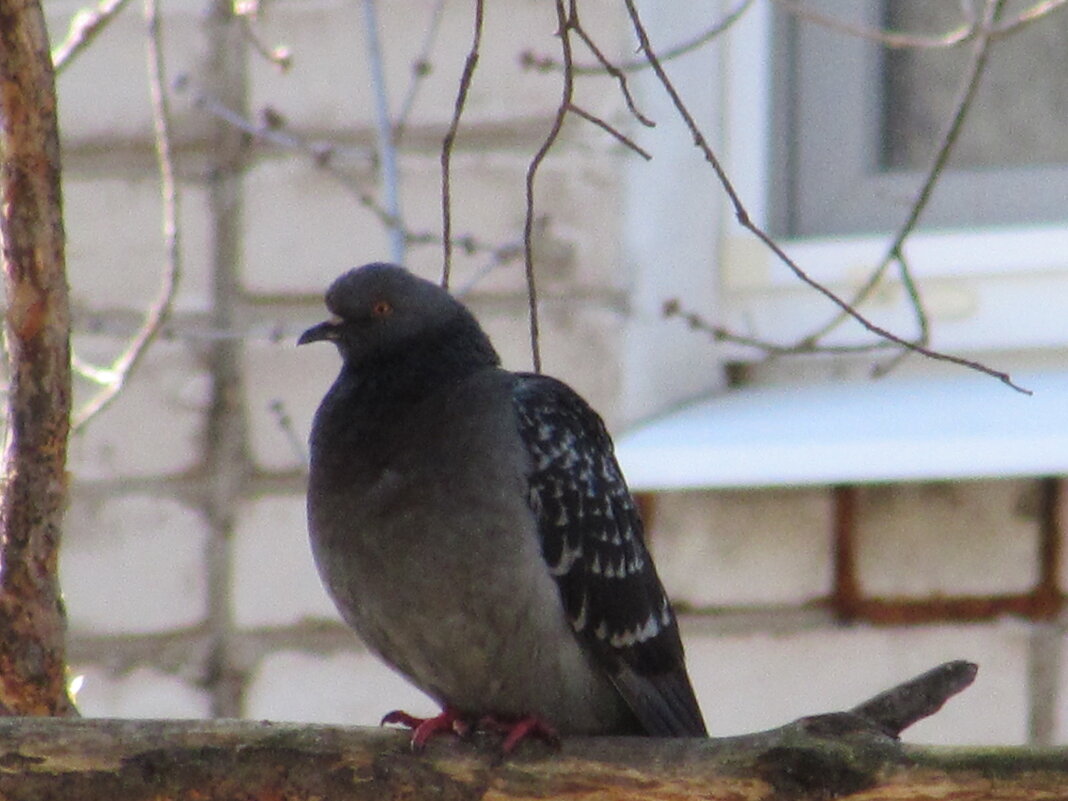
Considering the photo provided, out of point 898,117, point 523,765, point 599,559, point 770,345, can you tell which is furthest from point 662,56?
point 898,117

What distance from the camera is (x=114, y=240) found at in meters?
3.68

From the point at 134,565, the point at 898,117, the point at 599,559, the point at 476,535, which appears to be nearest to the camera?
the point at 476,535

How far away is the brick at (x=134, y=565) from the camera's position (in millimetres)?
3615

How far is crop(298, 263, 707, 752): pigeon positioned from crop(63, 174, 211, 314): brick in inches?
45.1

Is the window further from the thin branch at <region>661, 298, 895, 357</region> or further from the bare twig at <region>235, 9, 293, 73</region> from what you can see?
the bare twig at <region>235, 9, 293, 73</region>

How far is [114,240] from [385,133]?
Answer: 79cm

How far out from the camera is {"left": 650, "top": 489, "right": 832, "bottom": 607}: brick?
3400mm

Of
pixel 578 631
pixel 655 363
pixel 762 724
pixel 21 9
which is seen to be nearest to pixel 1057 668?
pixel 762 724

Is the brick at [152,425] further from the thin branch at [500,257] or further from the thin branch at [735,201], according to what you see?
the thin branch at [735,201]

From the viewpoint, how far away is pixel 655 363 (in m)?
3.55

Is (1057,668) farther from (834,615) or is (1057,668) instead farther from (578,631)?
(578,631)

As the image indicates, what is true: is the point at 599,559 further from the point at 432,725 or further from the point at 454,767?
the point at 454,767

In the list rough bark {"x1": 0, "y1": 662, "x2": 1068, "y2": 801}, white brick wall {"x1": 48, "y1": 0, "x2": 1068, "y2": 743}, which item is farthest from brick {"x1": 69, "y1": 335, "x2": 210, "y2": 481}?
rough bark {"x1": 0, "y1": 662, "x2": 1068, "y2": 801}

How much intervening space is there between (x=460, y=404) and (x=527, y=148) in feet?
3.75
